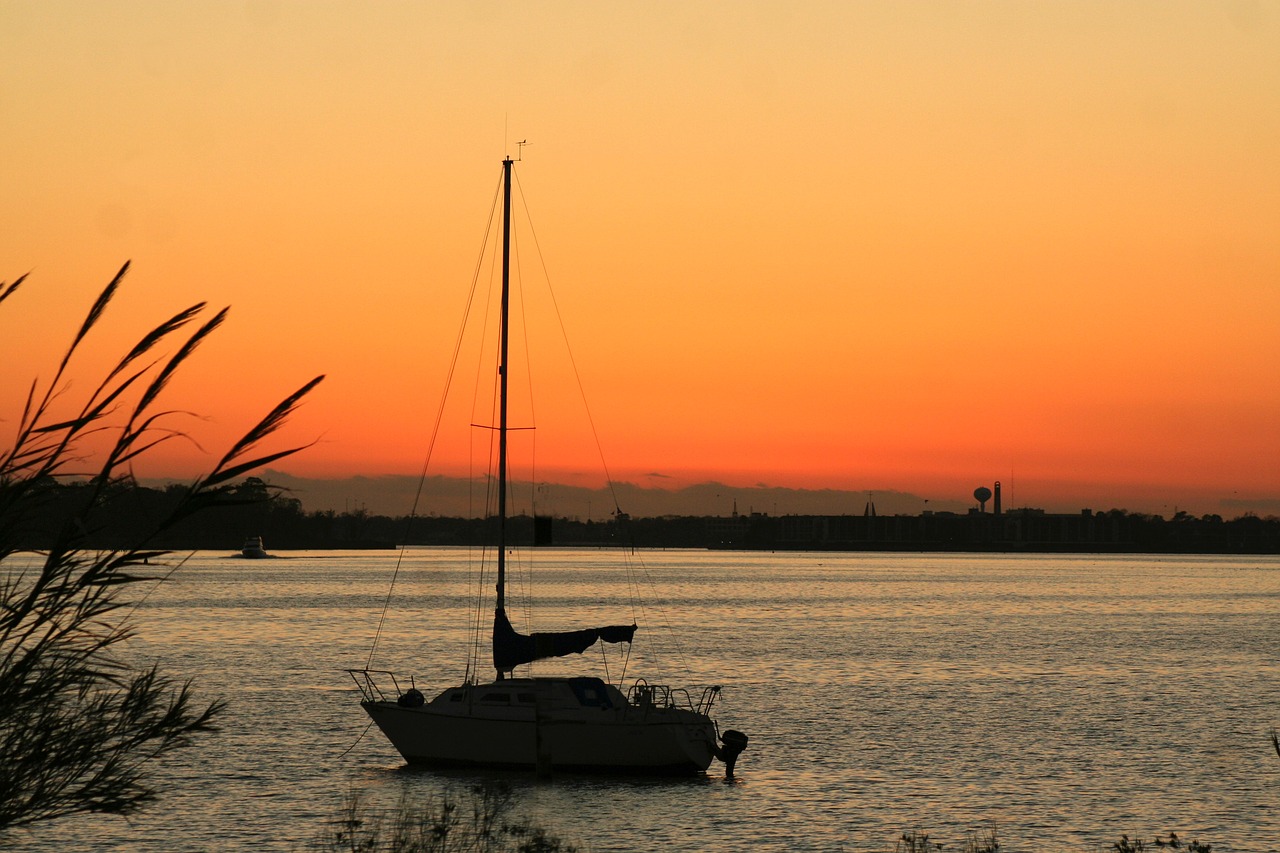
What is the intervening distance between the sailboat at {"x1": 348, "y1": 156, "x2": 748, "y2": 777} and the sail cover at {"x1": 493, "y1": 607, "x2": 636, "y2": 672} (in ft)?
0.10

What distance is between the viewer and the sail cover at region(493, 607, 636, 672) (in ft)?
140

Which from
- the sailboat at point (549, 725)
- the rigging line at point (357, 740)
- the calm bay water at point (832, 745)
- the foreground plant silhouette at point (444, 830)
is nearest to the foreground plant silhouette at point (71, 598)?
the foreground plant silhouette at point (444, 830)

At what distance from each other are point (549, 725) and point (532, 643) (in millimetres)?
2687

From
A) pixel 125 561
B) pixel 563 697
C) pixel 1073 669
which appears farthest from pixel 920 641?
pixel 125 561

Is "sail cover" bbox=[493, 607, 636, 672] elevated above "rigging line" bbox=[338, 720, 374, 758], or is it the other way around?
"sail cover" bbox=[493, 607, 636, 672]

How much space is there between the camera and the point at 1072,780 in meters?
48.2

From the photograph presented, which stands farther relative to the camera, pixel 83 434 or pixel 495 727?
pixel 495 727

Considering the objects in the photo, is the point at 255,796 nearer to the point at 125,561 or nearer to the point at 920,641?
the point at 125,561

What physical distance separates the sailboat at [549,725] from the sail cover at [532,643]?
1.2 inches

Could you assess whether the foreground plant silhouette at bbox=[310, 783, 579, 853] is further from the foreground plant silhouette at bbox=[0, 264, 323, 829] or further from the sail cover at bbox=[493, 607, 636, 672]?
the foreground plant silhouette at bbox=[0, 264, 323, 829]

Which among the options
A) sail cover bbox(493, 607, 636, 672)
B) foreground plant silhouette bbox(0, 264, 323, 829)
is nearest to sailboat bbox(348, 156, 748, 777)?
sail cover bbox(493, 607, 636, 672)

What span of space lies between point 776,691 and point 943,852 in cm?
4159

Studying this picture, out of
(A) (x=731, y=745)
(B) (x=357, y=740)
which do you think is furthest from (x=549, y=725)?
(B) (x=357, y=740)

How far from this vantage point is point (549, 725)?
1646 inches
